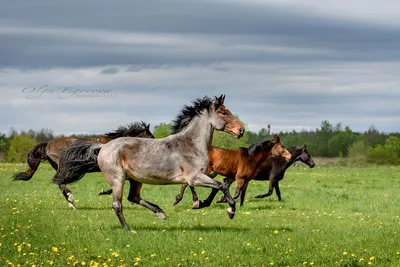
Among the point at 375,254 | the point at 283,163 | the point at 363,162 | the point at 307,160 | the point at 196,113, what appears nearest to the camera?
the point at 375,254

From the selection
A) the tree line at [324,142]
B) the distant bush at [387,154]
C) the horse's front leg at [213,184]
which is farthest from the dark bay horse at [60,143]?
the distant bush at [387,154]

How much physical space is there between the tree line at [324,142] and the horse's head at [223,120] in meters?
51.9

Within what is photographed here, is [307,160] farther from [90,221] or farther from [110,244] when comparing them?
[110,244]

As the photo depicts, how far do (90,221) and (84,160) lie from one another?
1.46 meters

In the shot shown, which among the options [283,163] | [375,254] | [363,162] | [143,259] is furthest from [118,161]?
[363,162]

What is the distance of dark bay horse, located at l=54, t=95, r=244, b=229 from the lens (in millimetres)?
14023

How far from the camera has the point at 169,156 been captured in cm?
1411

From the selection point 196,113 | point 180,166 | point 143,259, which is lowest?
point 143,259

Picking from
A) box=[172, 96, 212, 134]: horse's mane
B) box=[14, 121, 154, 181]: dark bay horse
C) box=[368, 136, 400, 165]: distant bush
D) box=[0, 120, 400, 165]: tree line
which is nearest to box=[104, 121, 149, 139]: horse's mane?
box=[14, 121, 154, 181]: dark bay horse

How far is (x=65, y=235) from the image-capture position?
534 inches

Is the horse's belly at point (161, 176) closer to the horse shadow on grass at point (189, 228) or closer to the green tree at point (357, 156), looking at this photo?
the horse shadow on grass at point (189, 228)

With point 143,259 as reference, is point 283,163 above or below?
above

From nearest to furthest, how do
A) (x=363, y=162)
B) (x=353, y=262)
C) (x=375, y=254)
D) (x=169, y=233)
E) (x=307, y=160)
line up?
(x=353, y=262) → (x=375, y=254) → (x=169, y=233) → (x=307, y=160) → (x=363, y=162)

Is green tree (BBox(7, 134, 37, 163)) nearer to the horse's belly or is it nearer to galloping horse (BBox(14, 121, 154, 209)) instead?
galloping horse (BBox(14, 121, 154, 209))
